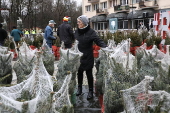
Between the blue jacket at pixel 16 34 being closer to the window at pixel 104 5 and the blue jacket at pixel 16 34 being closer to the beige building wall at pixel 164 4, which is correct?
the beige building wall at pixel 164 4

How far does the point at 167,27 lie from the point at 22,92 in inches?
327

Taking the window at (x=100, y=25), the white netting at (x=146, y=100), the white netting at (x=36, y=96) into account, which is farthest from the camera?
the window at (x=100, y=25)

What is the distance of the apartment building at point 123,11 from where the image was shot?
92.4 ft

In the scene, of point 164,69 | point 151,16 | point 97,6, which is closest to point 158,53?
point 164,69

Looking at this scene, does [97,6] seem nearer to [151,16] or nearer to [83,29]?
[151,16]

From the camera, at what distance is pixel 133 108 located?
2.09 meters

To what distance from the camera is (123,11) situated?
34.1 m

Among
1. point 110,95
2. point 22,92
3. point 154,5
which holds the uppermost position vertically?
point 154,5

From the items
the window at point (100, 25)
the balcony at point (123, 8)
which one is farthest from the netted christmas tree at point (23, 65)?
the window at point (100, 25)

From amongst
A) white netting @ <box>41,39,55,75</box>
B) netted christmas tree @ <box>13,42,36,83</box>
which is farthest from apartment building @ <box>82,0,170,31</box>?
netted christmas tree @ <box>13,42,36,83</box>

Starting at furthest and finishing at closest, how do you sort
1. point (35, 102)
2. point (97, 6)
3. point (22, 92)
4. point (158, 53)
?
1. point (97, 6)
2. point (158, 53)
3. point (22, 92)
4. point (35, 102)

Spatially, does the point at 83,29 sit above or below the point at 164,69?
above

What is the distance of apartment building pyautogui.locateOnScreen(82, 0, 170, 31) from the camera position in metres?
28.2

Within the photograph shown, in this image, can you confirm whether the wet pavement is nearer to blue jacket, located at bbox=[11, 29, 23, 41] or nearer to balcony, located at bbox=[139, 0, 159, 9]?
blue jacket, located at bbox=[11, 29, 23, 41]
